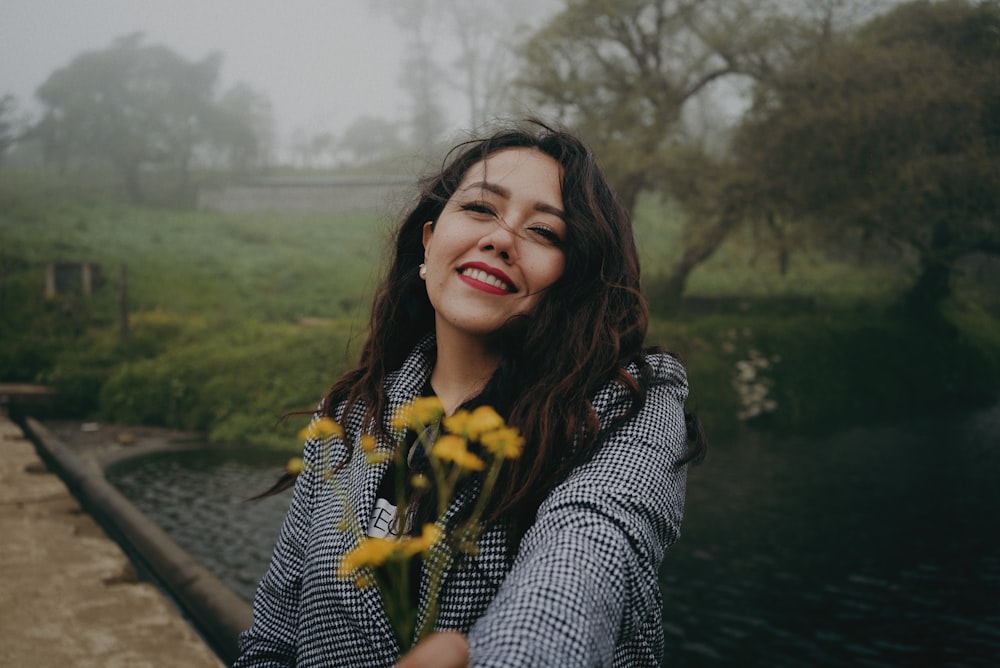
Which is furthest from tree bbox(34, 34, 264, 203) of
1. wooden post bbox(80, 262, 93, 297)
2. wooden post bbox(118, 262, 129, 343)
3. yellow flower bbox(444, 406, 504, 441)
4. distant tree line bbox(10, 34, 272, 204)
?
yellow flower bbox(444, 406, 504, 441)

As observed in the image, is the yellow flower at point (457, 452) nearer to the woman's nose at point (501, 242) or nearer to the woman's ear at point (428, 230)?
the woman's nose at point (501, 242)

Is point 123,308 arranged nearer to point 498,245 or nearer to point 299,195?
point 299,195

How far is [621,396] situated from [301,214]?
15.1 metres

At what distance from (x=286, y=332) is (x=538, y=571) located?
10192 mm

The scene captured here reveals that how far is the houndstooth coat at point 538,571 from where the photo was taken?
2.36ft

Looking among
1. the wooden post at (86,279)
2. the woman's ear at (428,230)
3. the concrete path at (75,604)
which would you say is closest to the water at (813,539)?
the concrete path at (75,604)

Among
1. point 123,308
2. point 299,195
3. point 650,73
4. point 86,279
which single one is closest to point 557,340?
point 123,308

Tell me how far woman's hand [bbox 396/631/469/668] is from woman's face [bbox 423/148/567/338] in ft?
1.91

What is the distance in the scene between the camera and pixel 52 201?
1131 centimetres

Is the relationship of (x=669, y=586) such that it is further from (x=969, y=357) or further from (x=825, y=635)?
(x=969, y=357)

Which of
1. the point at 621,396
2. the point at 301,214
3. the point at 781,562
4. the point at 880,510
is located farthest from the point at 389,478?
the point at 301,214

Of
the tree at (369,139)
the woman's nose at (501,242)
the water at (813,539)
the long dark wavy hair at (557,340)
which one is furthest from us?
the tree at (369,139)

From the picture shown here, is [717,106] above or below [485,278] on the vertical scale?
above

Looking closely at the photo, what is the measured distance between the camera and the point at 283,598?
1320mm
